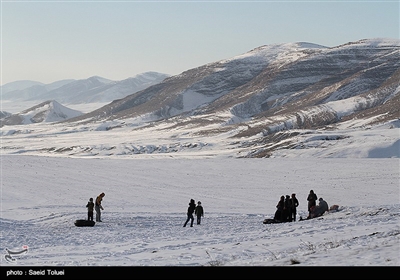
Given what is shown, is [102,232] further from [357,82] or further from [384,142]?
[357,82]

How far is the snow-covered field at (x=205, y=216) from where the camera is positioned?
560 inches

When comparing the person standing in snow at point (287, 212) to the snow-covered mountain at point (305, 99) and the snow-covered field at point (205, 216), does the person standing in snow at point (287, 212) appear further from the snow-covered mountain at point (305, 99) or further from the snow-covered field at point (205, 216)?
the snow-covered mountain at point (305, 99)

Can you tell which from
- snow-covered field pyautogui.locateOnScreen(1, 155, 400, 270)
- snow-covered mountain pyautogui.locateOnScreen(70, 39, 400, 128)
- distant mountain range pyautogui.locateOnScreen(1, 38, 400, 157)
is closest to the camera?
snow-covered field pyautogui.locateOnScreen(1, 155, 400, 270)

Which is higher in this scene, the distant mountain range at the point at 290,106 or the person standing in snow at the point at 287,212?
the distant mountain range at the point at 290,106

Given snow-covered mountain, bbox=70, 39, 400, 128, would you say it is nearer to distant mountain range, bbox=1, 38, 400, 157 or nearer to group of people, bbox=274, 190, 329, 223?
distant mountain range, bbox=1, 38, 400, 157

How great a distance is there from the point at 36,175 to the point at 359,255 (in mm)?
37480

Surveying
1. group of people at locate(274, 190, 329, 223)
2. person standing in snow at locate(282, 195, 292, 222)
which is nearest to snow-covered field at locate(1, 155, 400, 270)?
group of people at locate(274, 190, 329, 223)

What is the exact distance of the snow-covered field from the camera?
560 inches

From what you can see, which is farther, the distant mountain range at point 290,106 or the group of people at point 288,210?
the distant mountain range at point 290,106

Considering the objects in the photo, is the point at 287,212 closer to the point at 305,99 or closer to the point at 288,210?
the point at 288,210

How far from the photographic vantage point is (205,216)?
28.4 metres

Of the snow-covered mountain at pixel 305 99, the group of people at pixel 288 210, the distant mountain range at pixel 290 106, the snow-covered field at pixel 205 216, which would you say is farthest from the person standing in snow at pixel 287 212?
the snow-covered mountain at pixel 305 99

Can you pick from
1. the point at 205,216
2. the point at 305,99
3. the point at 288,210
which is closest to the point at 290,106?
the point at 305,99

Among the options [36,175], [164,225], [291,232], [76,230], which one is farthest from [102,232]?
[36,175]
